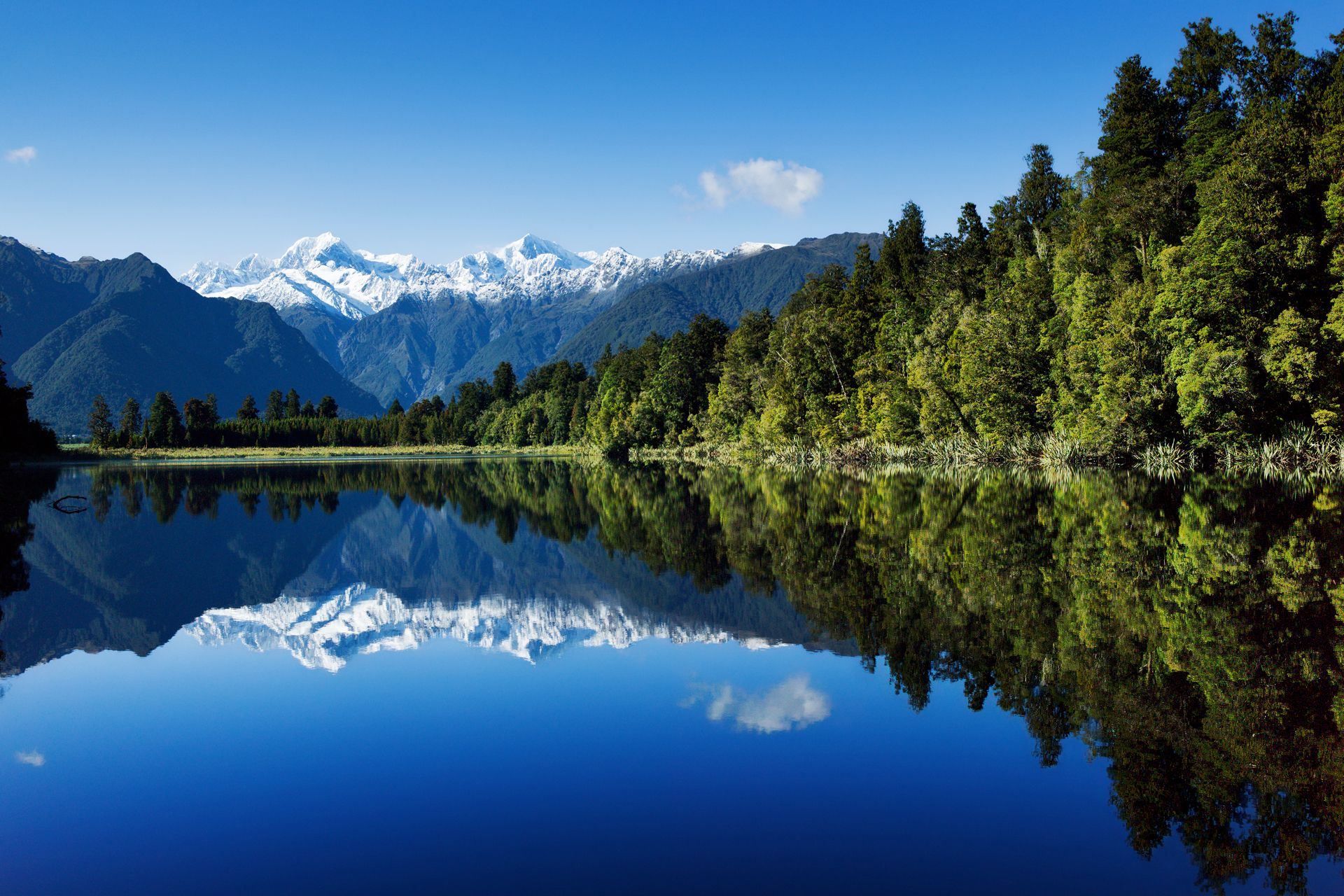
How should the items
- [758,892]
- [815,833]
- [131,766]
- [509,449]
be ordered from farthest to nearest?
[509,449], [131,766], [815,833], [758,892]

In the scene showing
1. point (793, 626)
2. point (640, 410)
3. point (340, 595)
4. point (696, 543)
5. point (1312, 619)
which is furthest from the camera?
point (640, 410)

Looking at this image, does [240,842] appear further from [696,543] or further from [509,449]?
[509,449]

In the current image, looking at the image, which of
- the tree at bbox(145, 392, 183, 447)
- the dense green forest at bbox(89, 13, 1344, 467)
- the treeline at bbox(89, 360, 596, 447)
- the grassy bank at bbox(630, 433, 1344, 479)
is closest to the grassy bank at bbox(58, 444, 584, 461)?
the tree at bbox(145, 392, 183, 447)

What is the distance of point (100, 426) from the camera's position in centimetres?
14850

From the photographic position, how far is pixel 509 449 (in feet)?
535

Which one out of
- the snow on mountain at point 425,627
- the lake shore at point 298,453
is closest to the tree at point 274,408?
the lake shore at point 298,453

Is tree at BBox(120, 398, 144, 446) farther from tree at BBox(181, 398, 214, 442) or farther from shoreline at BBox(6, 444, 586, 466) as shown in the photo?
tree at BBox(181, 398, 214, 442)

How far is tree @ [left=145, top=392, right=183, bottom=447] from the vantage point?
151375 millimetres

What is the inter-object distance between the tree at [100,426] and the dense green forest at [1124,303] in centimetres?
10888

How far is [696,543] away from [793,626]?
1134 centimetres

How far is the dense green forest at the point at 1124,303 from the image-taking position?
139 feet

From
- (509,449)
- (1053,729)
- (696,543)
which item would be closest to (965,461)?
(696,543)

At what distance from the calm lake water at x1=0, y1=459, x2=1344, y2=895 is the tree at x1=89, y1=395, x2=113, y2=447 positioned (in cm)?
14374

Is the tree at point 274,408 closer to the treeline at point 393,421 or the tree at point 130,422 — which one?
the treeline at point 393,421
